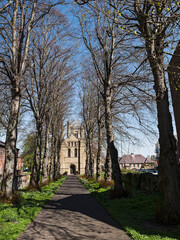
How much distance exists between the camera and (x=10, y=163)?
8672mm

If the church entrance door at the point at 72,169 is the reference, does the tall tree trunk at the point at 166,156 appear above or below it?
above

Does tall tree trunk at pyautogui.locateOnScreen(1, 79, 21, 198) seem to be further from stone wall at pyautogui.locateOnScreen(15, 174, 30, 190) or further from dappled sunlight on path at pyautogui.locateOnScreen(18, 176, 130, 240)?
stone wall at pyautogui.locateOnScreen(15, 174, 30, 190)

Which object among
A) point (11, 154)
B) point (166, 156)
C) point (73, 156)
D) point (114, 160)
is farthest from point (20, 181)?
point (73, 156)

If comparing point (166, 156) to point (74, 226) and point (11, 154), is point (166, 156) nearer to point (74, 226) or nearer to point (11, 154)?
point (74, 226)

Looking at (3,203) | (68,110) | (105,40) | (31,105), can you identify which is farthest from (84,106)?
(3,203)

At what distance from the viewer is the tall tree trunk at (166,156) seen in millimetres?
5484

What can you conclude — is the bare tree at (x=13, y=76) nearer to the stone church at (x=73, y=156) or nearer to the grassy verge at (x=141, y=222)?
the grassy verge at (x=141, y=222)

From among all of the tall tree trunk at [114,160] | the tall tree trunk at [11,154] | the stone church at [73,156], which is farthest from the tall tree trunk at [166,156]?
the stone church at [73,156]

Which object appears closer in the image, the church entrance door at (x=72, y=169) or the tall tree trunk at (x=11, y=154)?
the tall tree trunk at (x=11, y=154)

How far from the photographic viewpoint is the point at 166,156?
5.82m

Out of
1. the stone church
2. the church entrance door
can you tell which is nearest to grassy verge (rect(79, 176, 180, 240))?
the stone church

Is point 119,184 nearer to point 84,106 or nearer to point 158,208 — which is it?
point 158,208

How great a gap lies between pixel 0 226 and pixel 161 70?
704cm

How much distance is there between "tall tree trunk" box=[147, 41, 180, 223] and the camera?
18.0ft
